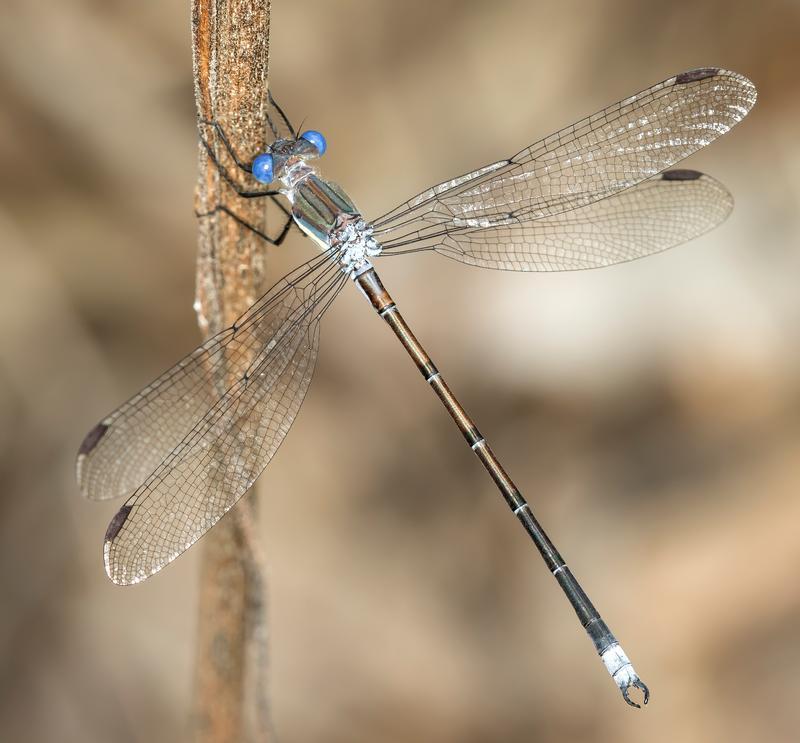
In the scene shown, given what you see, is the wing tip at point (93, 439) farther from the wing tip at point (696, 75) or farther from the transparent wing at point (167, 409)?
the wing tip at point (696, 75)

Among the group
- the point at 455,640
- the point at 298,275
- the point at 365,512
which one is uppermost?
the point at 298,275

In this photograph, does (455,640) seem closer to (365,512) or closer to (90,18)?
(365,512)

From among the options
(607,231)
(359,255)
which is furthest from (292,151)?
(607,231)

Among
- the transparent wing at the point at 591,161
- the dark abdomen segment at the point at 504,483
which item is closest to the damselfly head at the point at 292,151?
the transparent wing at the point at 591,161

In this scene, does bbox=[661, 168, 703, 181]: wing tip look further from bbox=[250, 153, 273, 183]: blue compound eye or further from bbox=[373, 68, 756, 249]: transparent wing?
bbox=[250, 153, 273, 183]: blue compound eye

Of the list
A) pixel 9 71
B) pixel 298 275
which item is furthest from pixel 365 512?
pixel 9 71

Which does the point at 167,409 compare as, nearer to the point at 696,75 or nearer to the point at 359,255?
the point at 359,255

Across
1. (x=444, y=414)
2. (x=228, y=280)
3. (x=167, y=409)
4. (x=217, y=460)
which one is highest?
(x=228, y=280)
